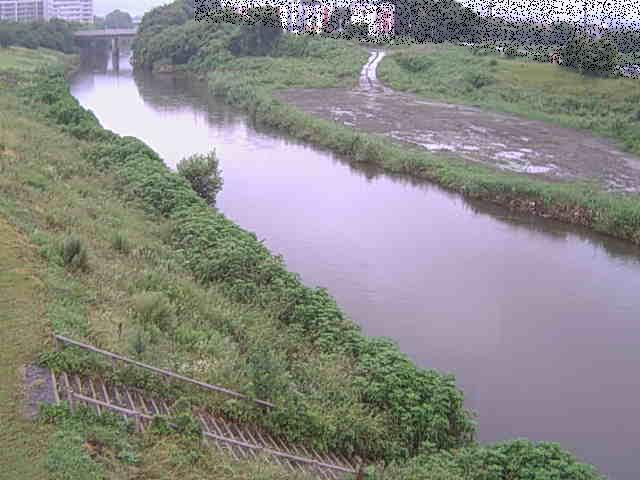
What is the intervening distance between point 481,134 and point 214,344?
95.5 feet

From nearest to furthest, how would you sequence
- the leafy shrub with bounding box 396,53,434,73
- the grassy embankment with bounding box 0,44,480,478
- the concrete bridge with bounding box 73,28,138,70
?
the grassy embankment with bounding box 0,44,480,478
the leafy shrub with bounding box 396,53,434,73
the concrete bridge with bounding box 73,28,138,70

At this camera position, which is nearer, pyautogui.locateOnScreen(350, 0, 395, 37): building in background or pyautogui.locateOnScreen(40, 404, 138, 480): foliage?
pyautogui.locateOnScreen(40, 404, 138, 480): foliage

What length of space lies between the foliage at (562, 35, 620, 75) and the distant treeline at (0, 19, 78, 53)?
171 feet

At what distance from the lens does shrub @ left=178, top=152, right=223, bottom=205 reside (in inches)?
952

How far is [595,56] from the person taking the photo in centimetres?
4616

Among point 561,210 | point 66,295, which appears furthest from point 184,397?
point 561,210

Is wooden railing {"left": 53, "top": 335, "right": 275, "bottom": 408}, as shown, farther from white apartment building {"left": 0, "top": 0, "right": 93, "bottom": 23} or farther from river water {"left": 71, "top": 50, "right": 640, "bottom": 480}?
white apartment building {"left": 0, "top": 0, "right": 93, "bottom": 23}

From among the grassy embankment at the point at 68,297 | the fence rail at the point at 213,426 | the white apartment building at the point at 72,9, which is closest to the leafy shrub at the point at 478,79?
the grassy embankment at the point at 68,297

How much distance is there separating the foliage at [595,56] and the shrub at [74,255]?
138ft

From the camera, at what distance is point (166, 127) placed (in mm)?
40406

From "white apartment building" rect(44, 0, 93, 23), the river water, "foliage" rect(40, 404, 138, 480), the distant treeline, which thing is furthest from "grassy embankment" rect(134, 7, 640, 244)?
"white apartment building" rect(44, 0, 93, 23)

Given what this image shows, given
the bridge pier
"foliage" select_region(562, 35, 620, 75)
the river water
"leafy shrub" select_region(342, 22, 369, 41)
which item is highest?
"leafy shrub" select_region(342, 22, 369, 41)

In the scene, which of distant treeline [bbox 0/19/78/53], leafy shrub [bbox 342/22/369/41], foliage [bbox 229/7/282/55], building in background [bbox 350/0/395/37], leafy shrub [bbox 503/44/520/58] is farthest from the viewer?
building in background [bbox 350/0/395/37]

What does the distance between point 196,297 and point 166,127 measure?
2869cm
